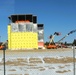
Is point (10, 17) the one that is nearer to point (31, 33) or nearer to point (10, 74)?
point (31, 33)

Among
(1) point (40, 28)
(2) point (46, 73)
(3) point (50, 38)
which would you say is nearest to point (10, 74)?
(2) point (46, 73)

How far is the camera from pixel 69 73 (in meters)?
16.4

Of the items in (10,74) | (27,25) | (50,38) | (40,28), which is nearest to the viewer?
(10,74)

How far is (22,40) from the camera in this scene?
325 ft

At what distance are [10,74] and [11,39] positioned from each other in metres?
83.6

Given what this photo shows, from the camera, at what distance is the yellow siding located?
9769 cm

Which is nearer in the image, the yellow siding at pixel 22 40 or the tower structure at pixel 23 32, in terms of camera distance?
the tower structure at pixel 23 32

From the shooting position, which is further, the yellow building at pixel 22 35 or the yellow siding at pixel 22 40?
the yellow siding at pixel 22 40

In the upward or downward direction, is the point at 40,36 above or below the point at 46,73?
above

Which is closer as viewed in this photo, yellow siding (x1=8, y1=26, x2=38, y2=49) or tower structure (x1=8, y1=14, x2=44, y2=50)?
tower structure (x1=8, y1=14, x2=44, y2=50)

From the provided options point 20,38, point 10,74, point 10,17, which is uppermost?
point 10,17

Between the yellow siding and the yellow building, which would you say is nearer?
the yellow building

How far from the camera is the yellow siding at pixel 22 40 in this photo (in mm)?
97688

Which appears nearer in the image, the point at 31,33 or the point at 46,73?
the point at 46,73
